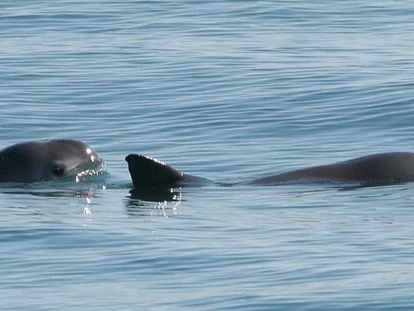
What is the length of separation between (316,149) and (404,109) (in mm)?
2537

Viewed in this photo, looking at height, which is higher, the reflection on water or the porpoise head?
the porpoise head

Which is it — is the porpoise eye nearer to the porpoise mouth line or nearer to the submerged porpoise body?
the porpoise mouth line

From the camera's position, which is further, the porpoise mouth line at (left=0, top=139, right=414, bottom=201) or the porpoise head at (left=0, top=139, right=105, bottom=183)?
the porpoise head at (left=0, top=139, right=105, bottom=183)

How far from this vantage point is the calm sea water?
12.5 m

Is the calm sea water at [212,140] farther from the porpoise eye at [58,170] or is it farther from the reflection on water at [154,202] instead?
the porpoise eye at [58,170]

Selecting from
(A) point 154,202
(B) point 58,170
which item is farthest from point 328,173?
(B) point 58,170

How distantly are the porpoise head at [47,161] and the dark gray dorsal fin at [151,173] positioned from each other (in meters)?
1.09


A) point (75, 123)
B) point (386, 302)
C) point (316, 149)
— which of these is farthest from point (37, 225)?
point (75, 123)

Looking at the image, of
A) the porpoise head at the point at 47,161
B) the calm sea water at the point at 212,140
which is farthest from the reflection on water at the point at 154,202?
the porpoise head at the point at 47,161

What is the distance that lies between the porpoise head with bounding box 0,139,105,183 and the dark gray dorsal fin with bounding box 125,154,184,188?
1.09 meters

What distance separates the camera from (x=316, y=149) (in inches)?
770

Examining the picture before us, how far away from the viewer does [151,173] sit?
16.9 metres

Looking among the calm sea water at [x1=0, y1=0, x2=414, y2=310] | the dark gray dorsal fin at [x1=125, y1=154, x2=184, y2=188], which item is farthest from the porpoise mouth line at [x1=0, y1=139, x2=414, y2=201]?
the calm sea water at [x1=0, y1=0, x2=414, y2=310]

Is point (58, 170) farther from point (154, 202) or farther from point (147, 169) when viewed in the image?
point (154, 202)
